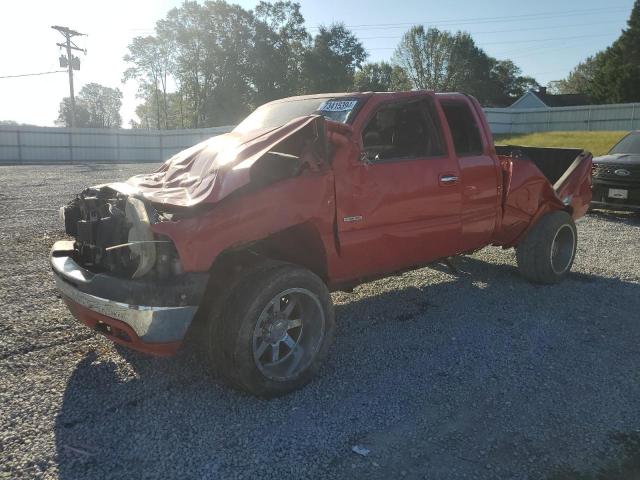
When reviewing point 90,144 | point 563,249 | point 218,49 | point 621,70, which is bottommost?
point 563,249

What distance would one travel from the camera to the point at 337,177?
399cm

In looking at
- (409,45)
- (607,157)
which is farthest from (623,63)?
(607,157)

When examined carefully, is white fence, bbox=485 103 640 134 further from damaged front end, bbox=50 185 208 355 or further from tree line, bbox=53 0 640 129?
damaged front end, bbox=50 185 208 355

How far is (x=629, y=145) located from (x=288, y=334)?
1060 centimetres

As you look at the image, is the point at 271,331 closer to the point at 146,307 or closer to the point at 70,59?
the point at 146,307

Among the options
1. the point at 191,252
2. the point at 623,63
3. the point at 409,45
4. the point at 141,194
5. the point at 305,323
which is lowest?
the point at 305,323

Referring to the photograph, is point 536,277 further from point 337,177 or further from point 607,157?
point 607,157

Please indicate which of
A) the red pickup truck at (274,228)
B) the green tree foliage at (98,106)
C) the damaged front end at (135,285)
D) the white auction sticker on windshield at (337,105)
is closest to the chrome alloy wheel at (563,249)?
the red pickup truck at (274,228)

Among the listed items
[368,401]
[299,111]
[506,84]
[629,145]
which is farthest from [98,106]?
[368,401]

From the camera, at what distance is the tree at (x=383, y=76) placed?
2764 inches

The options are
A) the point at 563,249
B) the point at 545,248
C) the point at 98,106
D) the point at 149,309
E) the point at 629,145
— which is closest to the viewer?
the point at 149,309

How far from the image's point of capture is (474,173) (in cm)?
518

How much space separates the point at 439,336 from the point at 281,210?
77.8 inches

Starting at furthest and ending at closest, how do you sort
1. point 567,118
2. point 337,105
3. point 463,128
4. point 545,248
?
point 567,118 < point 545,248 < point 463,128 < point 337,105
